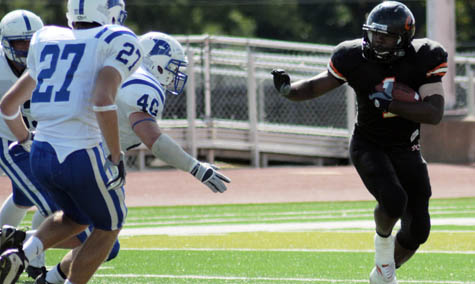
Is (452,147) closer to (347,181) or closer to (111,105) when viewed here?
(347,181)

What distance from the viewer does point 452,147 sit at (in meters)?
17.4

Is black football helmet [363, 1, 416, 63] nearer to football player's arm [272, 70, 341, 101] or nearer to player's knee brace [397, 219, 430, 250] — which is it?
football player's arm [272, 70, 341, 101]

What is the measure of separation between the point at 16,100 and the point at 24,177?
971 millimetres

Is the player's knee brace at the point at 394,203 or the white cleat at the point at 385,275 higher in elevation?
the player's knee brace at the point at 394,203

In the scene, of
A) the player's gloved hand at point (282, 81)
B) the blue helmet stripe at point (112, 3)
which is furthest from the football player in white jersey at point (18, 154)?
the player's gloved hand at point (282, 81)

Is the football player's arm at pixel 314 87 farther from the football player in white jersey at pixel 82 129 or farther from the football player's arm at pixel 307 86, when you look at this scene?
the football player in white jersey at pixel 82 129

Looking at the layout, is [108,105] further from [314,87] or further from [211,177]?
[314,87]

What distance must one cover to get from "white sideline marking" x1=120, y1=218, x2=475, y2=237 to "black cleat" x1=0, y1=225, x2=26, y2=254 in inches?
164

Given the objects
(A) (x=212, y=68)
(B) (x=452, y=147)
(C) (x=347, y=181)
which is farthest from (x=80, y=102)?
(B) (x=452, y=147)

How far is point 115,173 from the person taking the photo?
16.2ft

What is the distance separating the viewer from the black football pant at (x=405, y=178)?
592 centimetres

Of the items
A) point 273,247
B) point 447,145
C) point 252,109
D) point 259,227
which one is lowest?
point 447,145

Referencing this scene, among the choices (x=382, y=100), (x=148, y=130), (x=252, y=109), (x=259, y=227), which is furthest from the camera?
(x=252, y=109)

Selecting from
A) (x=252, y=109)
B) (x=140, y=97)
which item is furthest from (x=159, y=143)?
(x=252, y=109)
